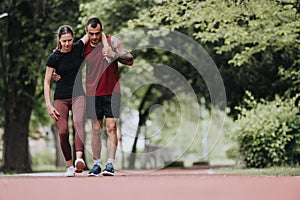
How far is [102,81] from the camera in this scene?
9422mm

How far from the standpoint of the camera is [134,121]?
36.4 metres

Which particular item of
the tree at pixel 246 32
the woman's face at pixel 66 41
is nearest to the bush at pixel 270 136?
the tree at pixel 246 32

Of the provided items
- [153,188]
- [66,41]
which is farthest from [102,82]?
[153,188]

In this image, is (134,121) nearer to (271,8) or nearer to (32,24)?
(32,24)

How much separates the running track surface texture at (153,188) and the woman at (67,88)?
1059mm

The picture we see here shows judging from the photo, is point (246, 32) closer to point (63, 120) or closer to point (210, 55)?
point (210, 55)

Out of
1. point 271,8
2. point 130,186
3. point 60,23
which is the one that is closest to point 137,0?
point 60,23

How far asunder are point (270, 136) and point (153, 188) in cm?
1002

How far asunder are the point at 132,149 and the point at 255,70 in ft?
40.8

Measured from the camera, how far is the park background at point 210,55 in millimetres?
16625

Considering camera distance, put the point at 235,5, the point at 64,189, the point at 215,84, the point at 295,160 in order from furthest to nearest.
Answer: the point at 215,84, the point at 295,160, the point at 235,5, the point at 64,189

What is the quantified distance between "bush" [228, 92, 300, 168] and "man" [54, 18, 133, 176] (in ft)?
26.1

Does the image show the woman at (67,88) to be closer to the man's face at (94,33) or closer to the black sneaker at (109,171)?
the man's face at (94,33)

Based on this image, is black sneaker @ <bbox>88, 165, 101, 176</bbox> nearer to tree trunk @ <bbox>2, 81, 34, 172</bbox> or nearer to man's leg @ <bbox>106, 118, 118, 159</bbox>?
man's leg @ <bbox>106, 118, 118, 159</bbox>
